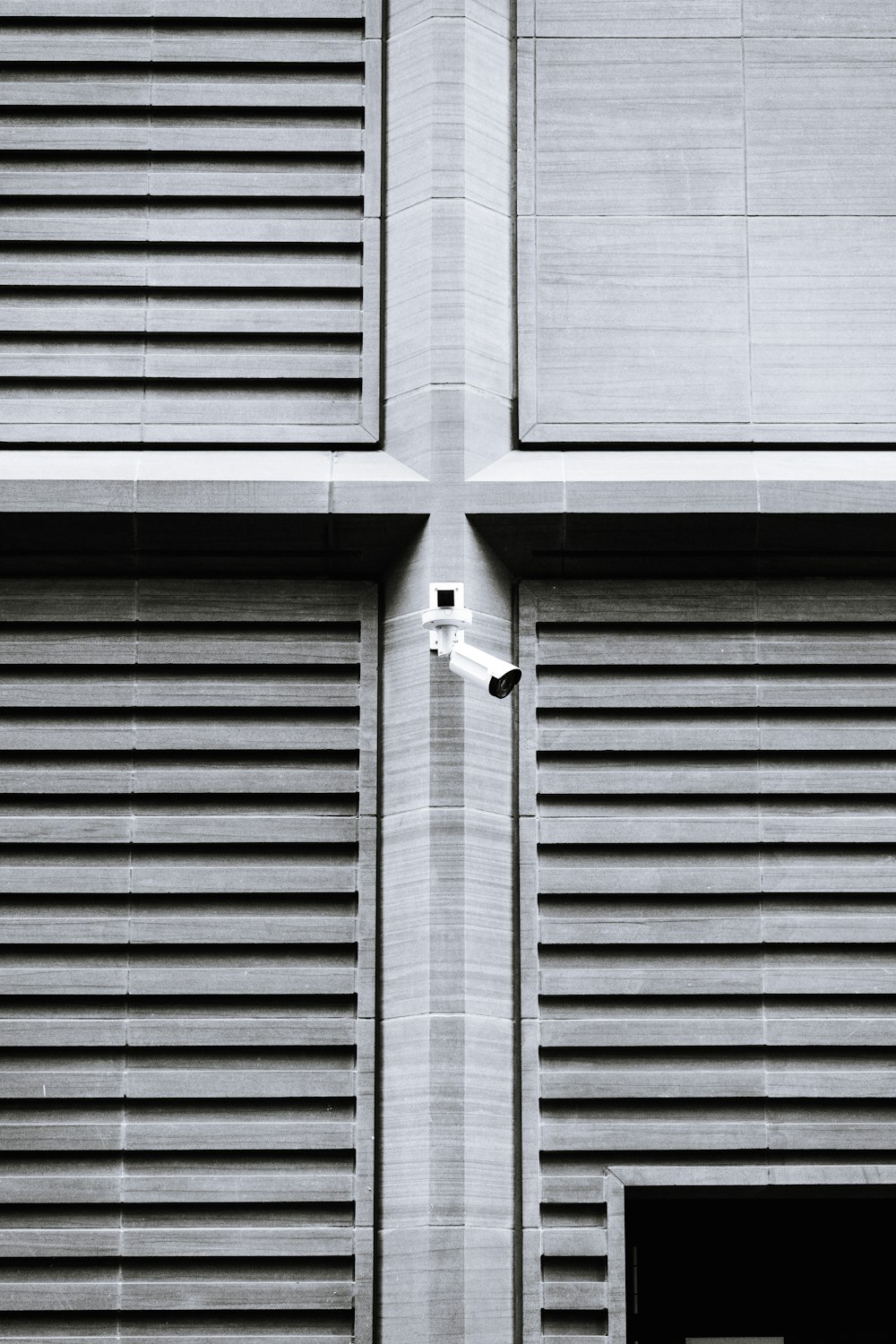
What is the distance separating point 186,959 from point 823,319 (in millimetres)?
5060

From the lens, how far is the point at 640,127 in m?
8.84

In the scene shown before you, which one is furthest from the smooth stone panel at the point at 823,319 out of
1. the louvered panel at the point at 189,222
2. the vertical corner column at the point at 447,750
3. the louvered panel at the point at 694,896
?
the louvered panel at the point at 189,222

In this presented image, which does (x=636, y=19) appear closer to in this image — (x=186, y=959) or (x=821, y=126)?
(x=821, y=126)

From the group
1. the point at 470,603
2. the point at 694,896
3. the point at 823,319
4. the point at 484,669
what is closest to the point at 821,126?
the point at 823,319

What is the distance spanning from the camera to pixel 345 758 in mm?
8320

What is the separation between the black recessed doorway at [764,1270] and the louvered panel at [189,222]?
15.4ft

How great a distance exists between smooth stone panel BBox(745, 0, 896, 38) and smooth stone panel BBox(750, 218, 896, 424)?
3.89 feet

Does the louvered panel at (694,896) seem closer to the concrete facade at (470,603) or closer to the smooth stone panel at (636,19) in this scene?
the concrete facade at (470,603)

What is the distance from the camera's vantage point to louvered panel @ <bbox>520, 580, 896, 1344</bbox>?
7879 mm

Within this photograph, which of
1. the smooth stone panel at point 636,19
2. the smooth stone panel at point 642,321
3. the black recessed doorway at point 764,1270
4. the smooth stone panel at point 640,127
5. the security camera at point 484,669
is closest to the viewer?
the security camera at point 484,669

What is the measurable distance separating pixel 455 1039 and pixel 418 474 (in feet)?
9.93

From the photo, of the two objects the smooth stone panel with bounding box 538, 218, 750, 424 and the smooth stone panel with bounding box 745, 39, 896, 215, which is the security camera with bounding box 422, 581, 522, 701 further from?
the smooth stone panel with bounding box 745, 39, 896, 215

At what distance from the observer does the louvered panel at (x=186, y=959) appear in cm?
777

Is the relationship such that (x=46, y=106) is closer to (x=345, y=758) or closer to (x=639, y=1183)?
(x=345, y=758)
